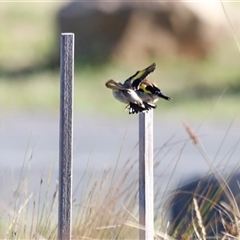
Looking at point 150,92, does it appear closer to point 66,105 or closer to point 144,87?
point 144,87

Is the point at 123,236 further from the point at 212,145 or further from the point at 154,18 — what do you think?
the point at 154,18

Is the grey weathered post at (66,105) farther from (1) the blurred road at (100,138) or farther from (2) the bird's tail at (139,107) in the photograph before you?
(1) the blurred road at (100,138)

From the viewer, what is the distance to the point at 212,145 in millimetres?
10250

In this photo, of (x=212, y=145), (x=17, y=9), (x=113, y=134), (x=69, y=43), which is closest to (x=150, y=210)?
(x=69, y=43)

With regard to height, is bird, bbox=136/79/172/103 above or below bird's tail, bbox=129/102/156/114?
above

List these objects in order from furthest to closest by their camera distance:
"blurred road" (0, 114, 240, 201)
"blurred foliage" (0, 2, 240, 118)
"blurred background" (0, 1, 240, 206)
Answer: "blurred foliage" (0, 2, 240, 118) → "blurred background" (0, 1, 240, 206) → "blurred road" (0, 114, 240, 201)

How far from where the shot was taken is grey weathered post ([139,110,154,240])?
2611 mm

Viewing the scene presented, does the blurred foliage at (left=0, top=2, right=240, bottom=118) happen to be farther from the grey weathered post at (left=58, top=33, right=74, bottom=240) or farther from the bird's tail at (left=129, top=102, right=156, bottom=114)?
the grey weathered post at (left=58, top=33, right=74, bottom=240)

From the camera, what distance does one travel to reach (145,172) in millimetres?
2613

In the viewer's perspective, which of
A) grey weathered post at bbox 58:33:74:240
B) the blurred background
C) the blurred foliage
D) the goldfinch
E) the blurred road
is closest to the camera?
grey weathered post at bbox 58:33:74:240

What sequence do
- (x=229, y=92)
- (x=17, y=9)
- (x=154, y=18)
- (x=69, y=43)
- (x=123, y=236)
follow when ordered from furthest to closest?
(x=17, y=9) → (x=154, y=18) → (x=229, y=92) → (x=123, y=236) → (x=69, y=43)

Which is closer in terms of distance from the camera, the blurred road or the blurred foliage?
the blurred road

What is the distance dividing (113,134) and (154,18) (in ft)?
9.17

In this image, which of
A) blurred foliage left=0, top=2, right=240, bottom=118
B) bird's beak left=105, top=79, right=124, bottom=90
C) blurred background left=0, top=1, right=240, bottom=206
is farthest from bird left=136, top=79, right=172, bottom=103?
blurred foliage left=0, top=2, right=240, bottom=118
